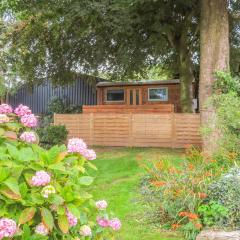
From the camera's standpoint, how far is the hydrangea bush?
2062mm

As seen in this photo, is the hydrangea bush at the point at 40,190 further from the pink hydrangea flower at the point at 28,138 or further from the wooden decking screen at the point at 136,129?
the wooden decking screen at the point at 136,129

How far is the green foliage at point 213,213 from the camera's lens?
17.6 feet

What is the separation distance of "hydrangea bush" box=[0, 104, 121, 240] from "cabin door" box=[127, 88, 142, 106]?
62.6 feet

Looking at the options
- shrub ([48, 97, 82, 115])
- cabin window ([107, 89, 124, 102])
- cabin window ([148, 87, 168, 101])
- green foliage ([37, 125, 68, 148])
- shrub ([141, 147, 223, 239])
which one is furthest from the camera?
shrub ([48, 97, 82, 115])

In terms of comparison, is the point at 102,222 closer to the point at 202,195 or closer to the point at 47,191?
the point at 47,191

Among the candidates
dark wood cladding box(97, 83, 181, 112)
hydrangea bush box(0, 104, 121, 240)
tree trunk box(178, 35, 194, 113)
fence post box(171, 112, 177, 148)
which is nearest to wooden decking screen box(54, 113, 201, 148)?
fence post box(171, 112, 177, 148)

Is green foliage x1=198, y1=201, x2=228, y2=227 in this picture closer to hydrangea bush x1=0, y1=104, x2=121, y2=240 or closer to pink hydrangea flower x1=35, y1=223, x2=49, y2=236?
hydrangea bush x1=0, y1=104, x2=121, y2=240

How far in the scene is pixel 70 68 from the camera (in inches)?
699

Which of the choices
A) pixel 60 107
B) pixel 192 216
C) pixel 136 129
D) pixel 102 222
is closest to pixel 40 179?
pixel 102 222

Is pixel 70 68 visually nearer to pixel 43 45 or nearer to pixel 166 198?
pixel 43 45

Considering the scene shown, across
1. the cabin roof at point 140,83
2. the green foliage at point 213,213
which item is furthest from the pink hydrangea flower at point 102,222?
the cabin roof at point 140,83

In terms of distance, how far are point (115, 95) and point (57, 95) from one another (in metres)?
4.44

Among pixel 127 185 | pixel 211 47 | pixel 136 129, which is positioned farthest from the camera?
pixel 136 129

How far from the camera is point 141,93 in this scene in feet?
70.6
